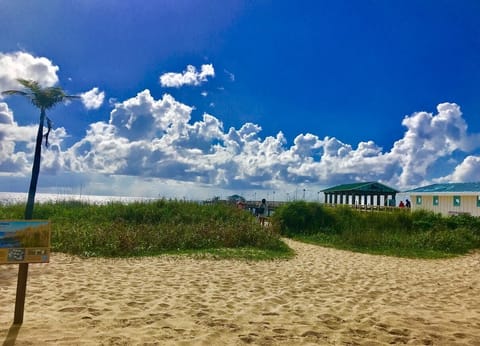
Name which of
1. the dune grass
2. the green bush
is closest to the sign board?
the dune grass

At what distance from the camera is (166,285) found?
660 centimetres

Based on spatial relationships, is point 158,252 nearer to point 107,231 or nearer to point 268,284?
point 107,231

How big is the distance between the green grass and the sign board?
5671 mm

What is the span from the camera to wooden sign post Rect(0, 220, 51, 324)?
4.15m

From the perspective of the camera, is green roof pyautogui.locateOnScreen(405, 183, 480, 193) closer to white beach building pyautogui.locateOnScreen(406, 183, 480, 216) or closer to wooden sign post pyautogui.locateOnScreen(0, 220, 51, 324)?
white beach building pyautogui.locateOnScreen(406, 183, 480, 216)

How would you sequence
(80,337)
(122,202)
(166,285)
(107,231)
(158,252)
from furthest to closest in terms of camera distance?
(122,202), (107,231), (158,252), (166,285), (80,337)

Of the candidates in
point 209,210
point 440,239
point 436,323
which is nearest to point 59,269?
point 436,323

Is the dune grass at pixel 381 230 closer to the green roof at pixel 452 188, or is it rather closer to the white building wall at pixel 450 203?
the white building wall at pixel 450 203

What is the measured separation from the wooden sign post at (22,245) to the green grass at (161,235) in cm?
547

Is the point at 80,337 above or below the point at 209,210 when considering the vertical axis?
below

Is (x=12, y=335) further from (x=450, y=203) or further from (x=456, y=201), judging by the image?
(x=450, y=203)

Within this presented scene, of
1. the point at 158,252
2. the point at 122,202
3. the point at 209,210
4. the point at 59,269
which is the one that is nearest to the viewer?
the point at 59,269

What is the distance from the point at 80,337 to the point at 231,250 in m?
7.09

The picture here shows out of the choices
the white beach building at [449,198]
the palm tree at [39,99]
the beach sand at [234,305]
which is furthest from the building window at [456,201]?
the palm tree at [39,99]
